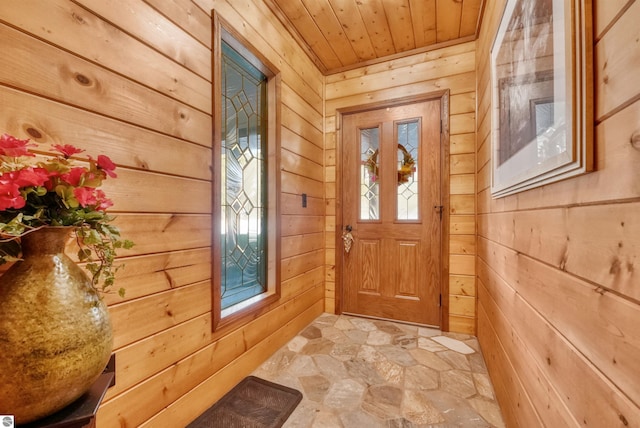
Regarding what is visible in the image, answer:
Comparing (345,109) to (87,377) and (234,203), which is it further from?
(87,377)

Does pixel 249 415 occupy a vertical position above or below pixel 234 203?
below

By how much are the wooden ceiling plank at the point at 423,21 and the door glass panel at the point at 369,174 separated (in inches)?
32.6

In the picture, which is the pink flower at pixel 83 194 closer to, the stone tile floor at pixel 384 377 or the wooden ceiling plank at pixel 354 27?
the stone tile floor at pixel 384 377

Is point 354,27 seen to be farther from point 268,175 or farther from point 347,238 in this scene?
point 347,238

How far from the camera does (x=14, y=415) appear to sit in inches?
23.0

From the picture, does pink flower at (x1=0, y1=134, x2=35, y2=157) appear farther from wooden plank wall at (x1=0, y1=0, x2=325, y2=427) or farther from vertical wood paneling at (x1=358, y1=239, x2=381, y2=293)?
vertical wood paneling at (x1=358, y1=239, x2=381, y2=293)

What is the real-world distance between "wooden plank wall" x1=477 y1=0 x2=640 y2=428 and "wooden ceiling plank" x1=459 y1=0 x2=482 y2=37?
66.8 inches

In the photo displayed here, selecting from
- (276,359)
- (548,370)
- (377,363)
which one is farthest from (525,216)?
(276,359)

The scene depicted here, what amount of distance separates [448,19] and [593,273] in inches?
90.8

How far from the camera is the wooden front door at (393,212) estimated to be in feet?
8.23

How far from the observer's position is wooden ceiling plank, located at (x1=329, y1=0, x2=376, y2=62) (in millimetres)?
2068

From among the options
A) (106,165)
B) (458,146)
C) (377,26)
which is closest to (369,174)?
(458,146)

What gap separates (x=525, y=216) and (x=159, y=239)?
1519 millimetres

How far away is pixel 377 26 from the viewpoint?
2266mm
